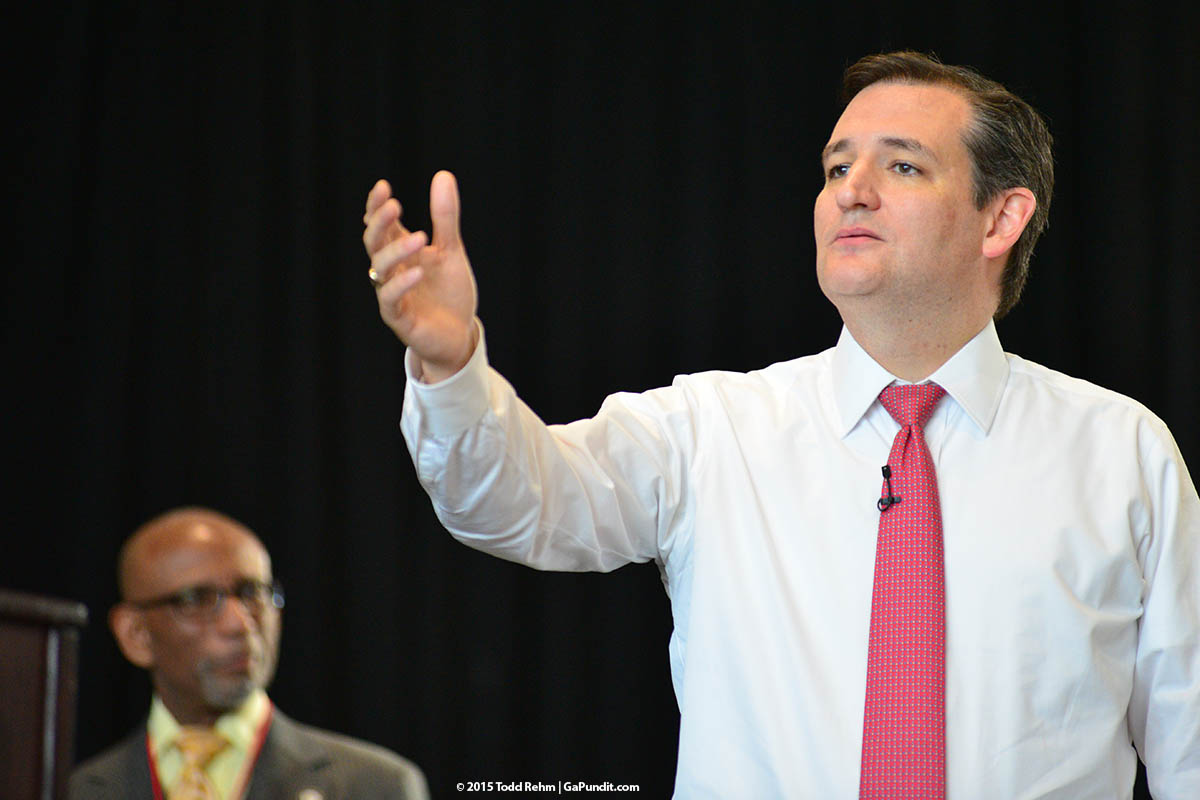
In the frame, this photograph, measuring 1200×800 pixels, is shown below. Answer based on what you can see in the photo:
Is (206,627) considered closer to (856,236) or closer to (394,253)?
(394,253)

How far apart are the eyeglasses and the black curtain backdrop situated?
1409mm

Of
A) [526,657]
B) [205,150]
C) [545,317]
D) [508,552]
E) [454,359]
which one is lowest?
[526,657]

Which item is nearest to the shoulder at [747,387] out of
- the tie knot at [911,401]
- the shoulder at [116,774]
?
the tie knot at [911,401]

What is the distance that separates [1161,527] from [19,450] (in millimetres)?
2414

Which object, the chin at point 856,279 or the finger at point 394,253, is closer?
the finger at point 394,253

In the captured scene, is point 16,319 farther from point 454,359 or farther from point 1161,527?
point 1161,527

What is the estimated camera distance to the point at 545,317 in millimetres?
3557

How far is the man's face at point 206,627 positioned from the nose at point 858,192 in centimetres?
102

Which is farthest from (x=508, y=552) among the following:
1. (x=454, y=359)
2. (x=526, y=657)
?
(x=526, y=657)

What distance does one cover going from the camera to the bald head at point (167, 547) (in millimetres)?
1972

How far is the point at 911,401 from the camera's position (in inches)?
87.4

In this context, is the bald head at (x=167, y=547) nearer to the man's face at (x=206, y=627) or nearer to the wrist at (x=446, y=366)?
Result: the man's face at (x=206, y=627)

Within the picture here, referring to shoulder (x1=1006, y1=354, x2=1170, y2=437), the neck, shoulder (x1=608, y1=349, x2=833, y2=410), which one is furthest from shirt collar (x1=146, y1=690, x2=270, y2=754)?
shoulder (x1=1006, y1=354, x2=1170, y2=437)

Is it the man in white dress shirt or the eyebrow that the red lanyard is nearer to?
the man in white dress shirt
